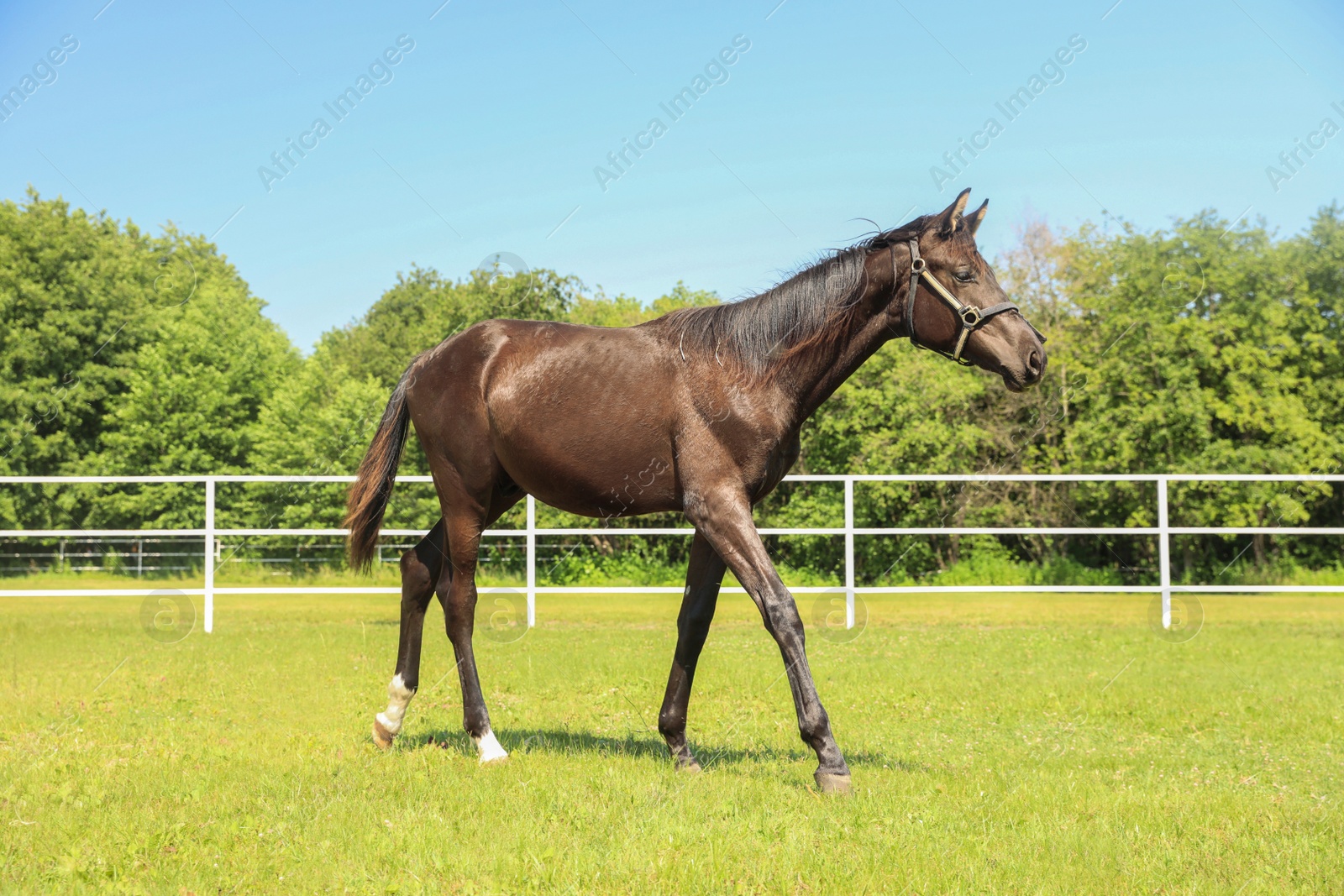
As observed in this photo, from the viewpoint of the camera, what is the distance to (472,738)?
476cm

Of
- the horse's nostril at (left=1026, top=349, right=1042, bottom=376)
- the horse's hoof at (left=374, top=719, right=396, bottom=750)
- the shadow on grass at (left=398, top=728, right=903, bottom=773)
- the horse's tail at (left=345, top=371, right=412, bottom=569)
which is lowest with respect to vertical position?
the shadow on grass at (left=398, top=728, right=903, bottom=773)

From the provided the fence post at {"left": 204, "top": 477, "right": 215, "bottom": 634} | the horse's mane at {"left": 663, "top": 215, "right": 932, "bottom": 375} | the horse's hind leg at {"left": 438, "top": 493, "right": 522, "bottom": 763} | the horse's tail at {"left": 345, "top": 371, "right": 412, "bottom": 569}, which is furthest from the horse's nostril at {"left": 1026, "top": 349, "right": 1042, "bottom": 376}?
the fence post at {"left": 204, "top": 477, "right": 215, "bottom": 634}

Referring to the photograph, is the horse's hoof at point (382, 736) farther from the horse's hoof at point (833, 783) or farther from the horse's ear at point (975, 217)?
the horse's ear at point (975, 217)

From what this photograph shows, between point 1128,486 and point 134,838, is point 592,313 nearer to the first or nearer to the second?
point 1128,486

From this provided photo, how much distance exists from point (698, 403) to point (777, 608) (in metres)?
0.94

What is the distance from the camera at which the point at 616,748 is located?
496 cm

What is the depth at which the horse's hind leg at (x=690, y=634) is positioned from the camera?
4637 mm

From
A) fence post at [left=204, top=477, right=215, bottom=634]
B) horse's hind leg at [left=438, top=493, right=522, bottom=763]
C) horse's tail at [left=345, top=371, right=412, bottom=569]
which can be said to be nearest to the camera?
horse's hind leg at [left=438, top=493, right=522, bottom=763]

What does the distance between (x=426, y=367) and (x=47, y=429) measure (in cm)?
2969

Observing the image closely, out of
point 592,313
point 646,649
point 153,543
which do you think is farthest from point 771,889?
point 153,543

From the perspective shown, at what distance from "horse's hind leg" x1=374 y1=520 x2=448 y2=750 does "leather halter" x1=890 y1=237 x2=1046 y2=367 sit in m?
2.61

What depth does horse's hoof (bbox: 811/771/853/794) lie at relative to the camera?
3934 millimetres

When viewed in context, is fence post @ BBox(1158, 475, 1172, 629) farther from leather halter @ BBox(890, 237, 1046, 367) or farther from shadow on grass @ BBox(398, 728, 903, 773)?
leather halter @ BBox(890, 237, 1046, 367)

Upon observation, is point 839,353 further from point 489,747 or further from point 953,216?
point 489,747
